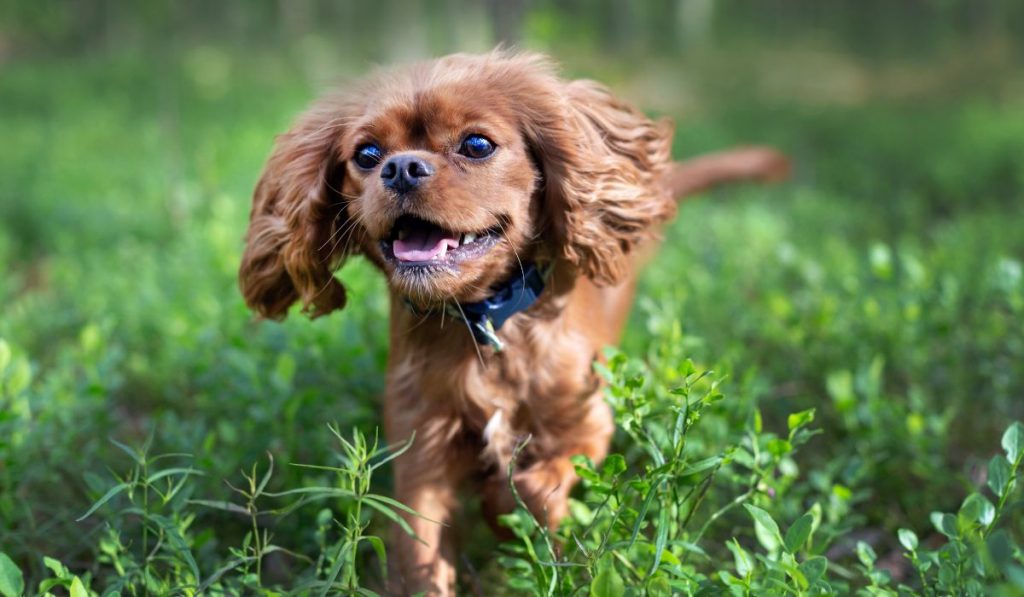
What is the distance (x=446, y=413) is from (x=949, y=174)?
17.9ft

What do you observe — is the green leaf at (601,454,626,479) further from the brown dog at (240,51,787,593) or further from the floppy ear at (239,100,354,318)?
the floppy ear at (239,100,354,318)

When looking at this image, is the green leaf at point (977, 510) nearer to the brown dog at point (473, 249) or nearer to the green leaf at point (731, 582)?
the green leaf at point (731, 582)

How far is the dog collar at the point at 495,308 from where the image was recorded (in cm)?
226

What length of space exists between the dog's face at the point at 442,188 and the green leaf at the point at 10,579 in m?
0.95

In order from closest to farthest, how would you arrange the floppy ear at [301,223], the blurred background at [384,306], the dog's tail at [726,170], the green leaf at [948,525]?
the green leaf at [948,525], the floppy ear at [301,223], the blurred background at [384,306], the dog's tail at [726,170]

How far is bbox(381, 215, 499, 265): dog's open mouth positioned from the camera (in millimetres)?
2096

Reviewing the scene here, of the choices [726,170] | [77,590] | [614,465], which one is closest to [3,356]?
[77,590]

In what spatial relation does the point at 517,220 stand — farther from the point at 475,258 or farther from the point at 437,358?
the point at 437,358

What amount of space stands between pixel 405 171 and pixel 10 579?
1.11 metres

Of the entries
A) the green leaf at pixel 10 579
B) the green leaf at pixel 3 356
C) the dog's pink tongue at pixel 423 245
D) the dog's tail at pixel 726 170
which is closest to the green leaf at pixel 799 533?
the dog's pink tongue at pixel 423 245

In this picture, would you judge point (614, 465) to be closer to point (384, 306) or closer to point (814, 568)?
point (814, 568)

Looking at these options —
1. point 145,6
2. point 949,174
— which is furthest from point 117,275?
point 949,174

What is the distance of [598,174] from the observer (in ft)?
7.57

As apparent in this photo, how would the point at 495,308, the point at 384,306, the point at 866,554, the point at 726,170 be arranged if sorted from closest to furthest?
the point at 866,554 → the point at 495,308 → the point at 384,306 → the point at 726,170
